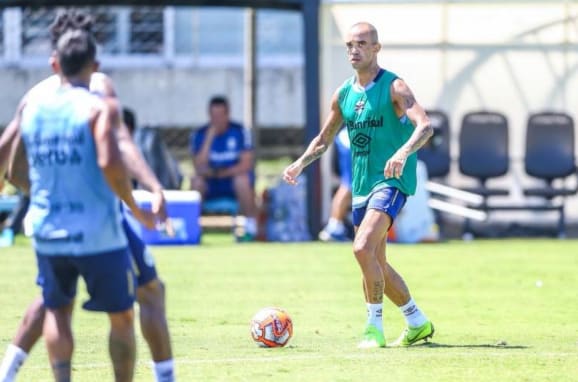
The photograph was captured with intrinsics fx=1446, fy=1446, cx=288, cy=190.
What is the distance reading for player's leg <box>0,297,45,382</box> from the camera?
25.1ft

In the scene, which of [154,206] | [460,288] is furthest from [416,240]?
[154,206]

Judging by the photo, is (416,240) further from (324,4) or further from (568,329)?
(568,329)

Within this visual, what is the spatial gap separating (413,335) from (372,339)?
0.33 meters

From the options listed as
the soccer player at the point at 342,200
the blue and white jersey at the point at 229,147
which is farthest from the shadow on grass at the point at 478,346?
the blue and white jersey at the point at 229,147

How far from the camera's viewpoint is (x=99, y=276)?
6.90 metres

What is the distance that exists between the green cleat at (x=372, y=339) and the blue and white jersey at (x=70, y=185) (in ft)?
10.7

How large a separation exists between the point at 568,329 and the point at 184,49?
2101cm

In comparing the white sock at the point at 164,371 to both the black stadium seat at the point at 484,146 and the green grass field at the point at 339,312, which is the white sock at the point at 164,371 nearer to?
the green grass field at the point at 339,312

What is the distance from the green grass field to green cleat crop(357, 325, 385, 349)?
0.36ft

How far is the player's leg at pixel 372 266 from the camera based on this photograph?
9.74 meters

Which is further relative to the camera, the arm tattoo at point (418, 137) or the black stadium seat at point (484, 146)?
the black stadium seat at point (484, 146)

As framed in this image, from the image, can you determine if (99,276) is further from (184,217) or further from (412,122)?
(184,217)

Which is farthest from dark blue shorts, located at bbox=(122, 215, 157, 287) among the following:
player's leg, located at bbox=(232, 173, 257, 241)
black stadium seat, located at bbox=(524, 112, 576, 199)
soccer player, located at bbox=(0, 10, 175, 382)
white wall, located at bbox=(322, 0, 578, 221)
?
white wall, located at bbox=(322, 0, 578, 221)

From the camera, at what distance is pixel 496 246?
63.7ft
